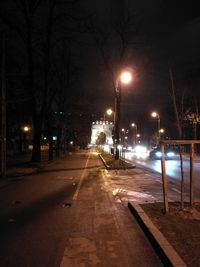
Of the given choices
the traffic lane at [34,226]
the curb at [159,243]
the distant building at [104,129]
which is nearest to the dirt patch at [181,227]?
the curb at [159,243]

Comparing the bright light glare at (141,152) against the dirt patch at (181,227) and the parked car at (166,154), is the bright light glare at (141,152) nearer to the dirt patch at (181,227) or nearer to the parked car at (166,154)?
the parked car at (166,154)

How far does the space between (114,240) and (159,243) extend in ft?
3.93

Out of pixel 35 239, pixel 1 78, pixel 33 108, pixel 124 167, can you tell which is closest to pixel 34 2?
pixel 33 108

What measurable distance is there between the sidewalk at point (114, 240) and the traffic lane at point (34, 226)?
252mm

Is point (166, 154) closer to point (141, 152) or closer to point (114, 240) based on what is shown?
point (114, 240)

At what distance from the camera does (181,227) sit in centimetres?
859

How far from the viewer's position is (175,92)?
5650cm

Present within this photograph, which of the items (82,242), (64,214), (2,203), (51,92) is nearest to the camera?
(82,242)

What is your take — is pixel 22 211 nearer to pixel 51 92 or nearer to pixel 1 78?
pixel 1 78

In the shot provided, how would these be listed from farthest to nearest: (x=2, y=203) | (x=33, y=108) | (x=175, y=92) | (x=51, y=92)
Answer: (x=175, y=92) < (x=51, y=92) < (x=33, y=108) < (x=2, y=203)

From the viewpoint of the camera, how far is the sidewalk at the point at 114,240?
6793 mm

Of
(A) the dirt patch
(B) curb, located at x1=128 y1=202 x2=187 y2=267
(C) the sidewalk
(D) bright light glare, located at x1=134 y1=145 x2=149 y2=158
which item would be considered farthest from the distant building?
(B) curb, located at x1=128 y1=202 x2=187 y2=267

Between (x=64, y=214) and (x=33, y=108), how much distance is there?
2742 cm

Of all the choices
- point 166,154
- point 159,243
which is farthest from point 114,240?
point 166,154
